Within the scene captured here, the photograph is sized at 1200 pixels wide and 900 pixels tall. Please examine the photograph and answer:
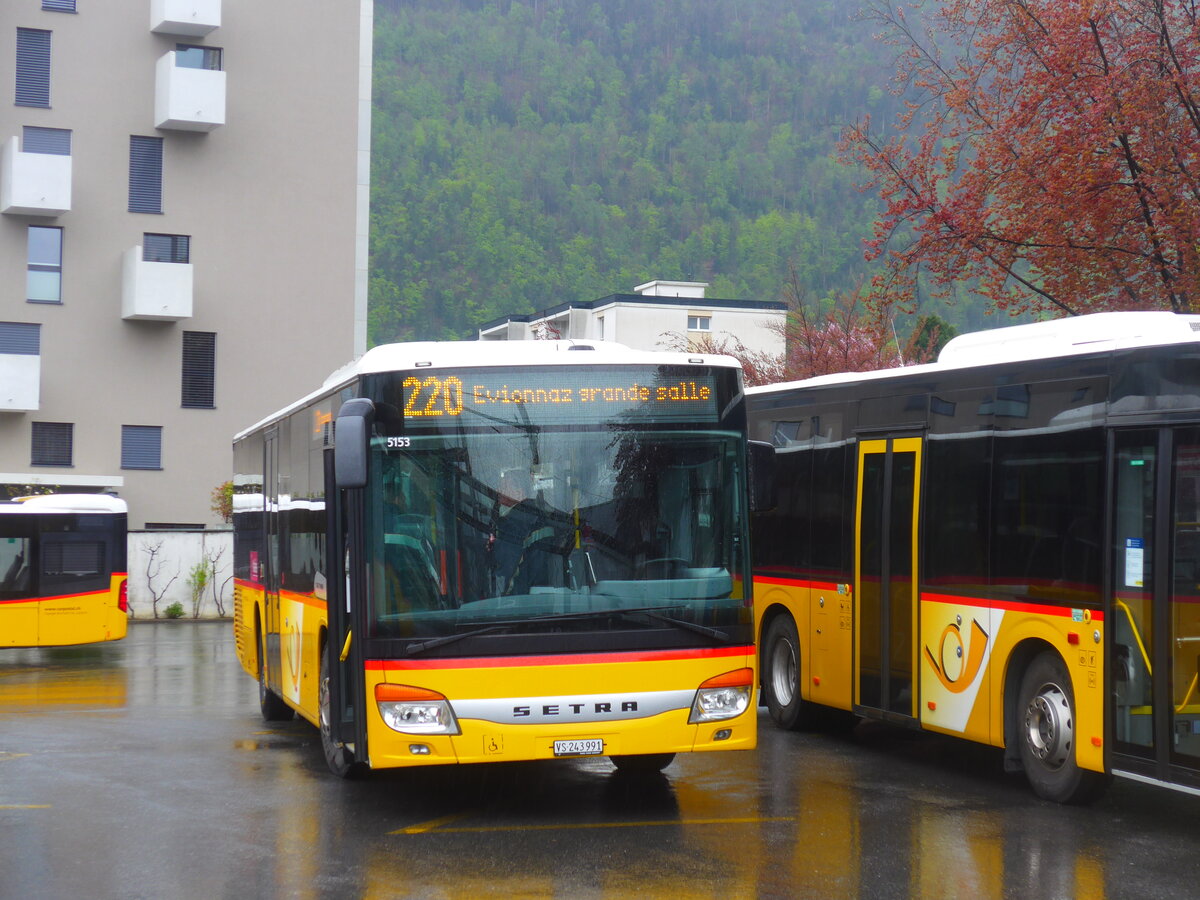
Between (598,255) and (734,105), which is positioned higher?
(734,105)

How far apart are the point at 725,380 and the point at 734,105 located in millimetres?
156260

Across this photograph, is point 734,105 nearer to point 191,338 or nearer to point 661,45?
point 661,45

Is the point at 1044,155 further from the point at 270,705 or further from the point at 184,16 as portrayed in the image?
the point at 184,16

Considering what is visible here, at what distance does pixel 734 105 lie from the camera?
530 ft

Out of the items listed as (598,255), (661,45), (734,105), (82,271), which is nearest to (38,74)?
(82,271)

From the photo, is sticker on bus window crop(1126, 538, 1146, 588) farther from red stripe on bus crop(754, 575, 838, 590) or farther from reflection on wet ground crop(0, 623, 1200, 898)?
red stripe on bus crop(754, 575, 838, 590)

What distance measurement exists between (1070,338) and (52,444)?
33.7 m

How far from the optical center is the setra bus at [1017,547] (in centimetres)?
923

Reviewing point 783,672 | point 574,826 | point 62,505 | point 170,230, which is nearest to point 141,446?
point 170,230

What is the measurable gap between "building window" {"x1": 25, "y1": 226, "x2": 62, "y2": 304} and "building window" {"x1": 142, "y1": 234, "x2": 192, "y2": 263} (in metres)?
2.20

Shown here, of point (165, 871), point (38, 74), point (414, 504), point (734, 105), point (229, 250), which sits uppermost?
point (734, 105)

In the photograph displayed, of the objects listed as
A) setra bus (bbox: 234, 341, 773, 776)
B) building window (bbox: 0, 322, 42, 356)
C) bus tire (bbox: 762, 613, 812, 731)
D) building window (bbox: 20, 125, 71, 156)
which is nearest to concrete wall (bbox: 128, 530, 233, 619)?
building window (bbox: 0, 322, 42, 356)

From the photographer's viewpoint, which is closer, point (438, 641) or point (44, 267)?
point (438, 641)

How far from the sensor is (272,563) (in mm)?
14156
